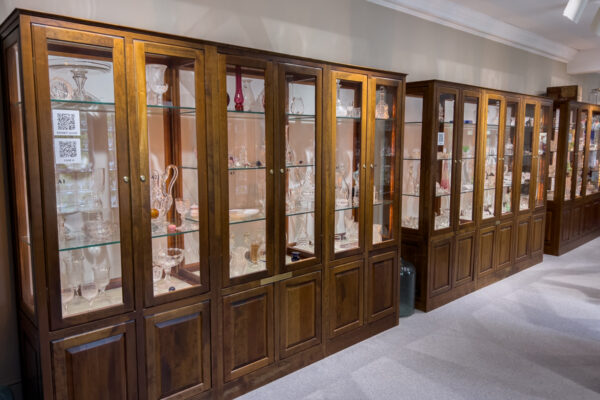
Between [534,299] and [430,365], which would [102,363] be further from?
[534,299]

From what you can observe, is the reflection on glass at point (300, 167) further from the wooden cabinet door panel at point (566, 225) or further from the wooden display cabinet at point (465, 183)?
the wooden cabinet door panel at point (566, 225)

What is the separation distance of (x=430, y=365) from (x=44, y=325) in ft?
8.31

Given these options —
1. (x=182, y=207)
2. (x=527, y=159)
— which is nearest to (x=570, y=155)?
(x=527, y=159)

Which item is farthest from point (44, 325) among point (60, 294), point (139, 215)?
point (139, 215)

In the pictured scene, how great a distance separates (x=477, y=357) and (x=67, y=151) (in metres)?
3.11

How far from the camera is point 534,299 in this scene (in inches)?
183

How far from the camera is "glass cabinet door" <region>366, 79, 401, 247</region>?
3539mm

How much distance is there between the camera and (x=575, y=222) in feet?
22.4

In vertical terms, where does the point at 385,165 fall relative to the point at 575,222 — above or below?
above

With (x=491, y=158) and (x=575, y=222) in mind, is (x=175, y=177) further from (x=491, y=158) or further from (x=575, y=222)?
(x=575, y=222)

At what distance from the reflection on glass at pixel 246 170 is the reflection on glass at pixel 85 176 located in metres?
0.70

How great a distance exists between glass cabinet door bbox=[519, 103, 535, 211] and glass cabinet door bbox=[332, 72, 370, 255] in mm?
3041

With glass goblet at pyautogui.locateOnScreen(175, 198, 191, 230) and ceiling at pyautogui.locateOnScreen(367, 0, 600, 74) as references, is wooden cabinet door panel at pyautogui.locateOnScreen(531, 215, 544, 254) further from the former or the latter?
glass goblet at pyautogui.locateOnScreen(175, 198, 191, 230)

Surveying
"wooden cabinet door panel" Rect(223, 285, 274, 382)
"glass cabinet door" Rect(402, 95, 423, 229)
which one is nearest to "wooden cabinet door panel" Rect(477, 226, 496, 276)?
"glass cabinet door" Rect(402, 95, 423, 229)
